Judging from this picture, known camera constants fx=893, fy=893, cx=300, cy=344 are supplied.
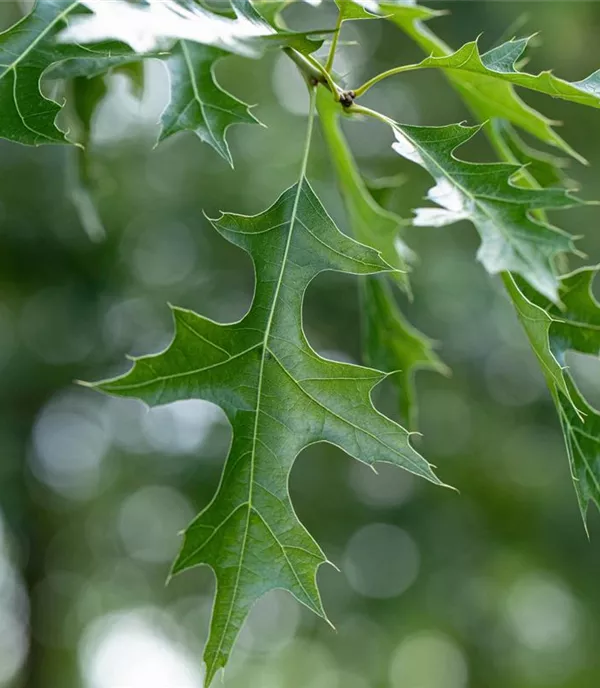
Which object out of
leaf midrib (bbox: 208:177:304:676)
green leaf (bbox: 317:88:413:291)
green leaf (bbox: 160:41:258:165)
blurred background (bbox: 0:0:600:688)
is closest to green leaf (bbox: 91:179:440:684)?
leaf midrib (bbox: 208:177:304:676)

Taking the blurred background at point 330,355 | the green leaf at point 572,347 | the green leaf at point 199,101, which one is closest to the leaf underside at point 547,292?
the green leaf at point 572,347

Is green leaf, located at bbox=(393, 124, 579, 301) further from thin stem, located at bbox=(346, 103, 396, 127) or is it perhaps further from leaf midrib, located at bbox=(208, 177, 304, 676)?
leaf midrib, located at bbox=(208, 177, 304, 676)

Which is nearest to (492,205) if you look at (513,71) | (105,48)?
(513,71)

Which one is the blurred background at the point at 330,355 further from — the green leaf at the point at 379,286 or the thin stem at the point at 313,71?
the thin stem at the point at 313,71

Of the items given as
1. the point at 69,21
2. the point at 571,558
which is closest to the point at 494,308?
the point at 571,558

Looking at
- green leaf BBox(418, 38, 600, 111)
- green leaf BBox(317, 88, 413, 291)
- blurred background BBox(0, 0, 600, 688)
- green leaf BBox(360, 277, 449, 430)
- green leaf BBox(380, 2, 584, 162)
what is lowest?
blurred background BBox(0, 0, 600, 688)

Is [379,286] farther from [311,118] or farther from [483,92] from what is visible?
[311,118]
